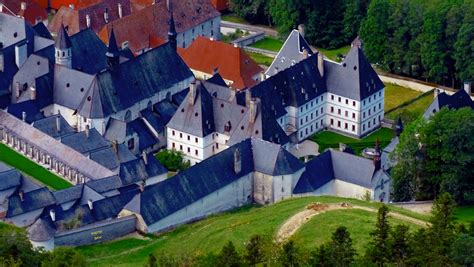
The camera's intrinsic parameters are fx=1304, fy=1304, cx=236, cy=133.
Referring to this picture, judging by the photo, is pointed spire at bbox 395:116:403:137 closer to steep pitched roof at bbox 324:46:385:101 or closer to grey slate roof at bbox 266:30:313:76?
steep pitched roof at bbox 324:46:385:101

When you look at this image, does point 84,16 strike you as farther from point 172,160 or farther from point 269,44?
point 172,160

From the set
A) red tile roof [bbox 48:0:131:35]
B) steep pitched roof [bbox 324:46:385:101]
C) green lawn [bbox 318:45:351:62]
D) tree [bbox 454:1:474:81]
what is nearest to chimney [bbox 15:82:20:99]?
red tile roof [bbox 48:0:131:35]

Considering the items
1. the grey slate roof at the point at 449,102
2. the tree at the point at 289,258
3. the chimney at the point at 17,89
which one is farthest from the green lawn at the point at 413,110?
the tree at the point at 289,258

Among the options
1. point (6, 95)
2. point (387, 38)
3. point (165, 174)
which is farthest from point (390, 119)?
point (6, 95)

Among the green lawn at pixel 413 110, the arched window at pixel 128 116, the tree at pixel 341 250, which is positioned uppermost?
the tree at pixel 341 250

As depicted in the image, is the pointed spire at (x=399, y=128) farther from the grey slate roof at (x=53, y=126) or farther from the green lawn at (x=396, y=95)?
the grey slate roof at (x=53, y=126)

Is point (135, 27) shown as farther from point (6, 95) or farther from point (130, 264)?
point (130, 264)

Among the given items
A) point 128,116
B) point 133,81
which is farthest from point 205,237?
point 133,81
